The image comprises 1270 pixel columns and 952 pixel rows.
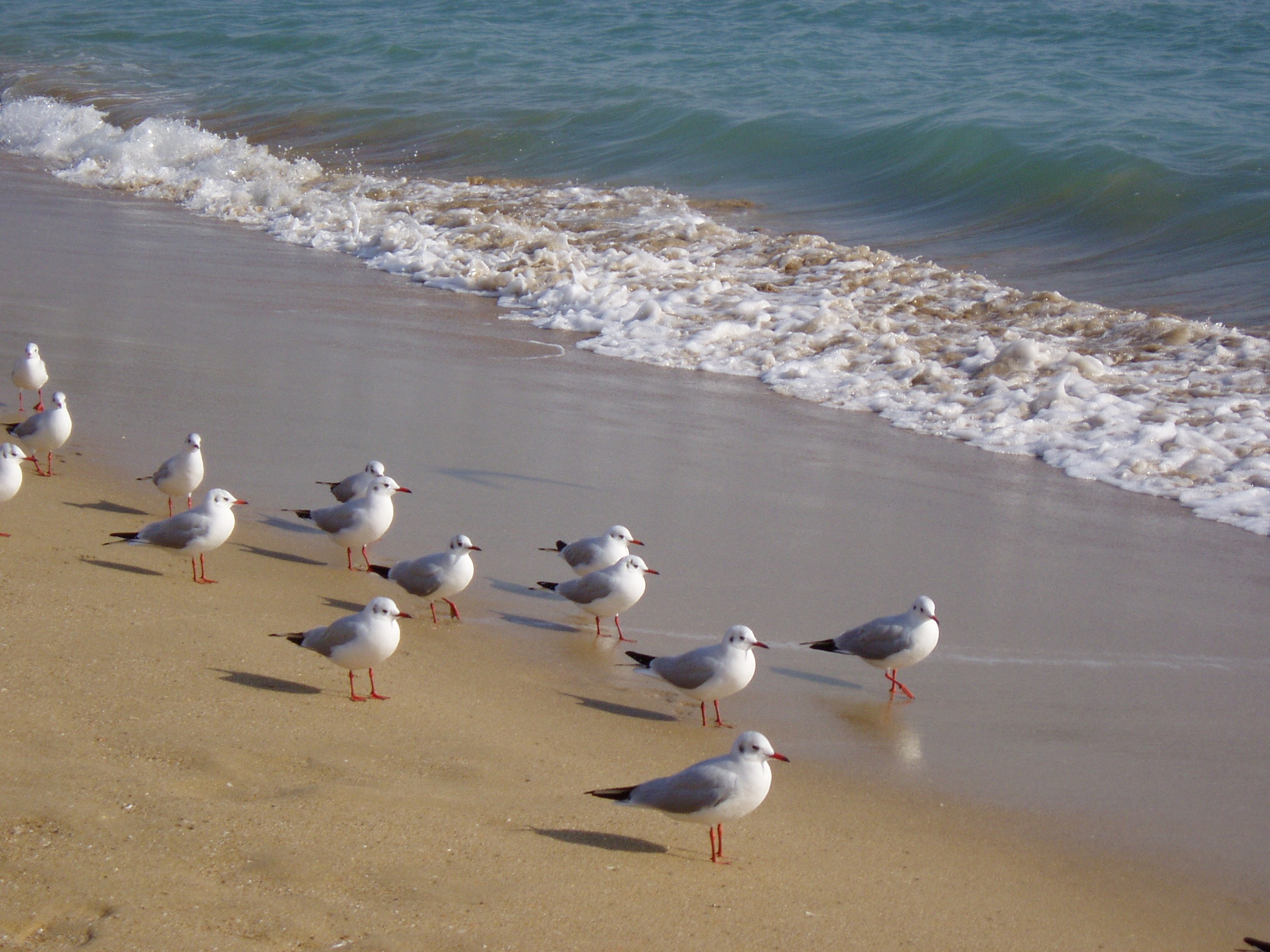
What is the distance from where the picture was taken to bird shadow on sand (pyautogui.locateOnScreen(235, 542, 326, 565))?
5.96 metres

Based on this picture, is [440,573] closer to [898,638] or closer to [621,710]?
[621,710]

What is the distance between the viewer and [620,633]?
215 inches

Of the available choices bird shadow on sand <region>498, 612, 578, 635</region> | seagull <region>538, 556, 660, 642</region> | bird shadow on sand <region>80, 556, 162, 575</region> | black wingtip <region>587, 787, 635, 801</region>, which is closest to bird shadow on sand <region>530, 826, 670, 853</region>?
black wingtip <region>587, 787, 635, 801</region>

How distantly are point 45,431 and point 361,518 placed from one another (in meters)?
1.92

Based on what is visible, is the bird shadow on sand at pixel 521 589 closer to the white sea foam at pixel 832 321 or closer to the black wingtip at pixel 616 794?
the black wingtip at pixel 616 794

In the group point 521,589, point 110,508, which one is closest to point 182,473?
point 110,508

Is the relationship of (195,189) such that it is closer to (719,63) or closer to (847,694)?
(719,63)

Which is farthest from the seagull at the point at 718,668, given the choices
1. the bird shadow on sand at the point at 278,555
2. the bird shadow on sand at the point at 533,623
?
the bird shadow on sand at the point at 278,555

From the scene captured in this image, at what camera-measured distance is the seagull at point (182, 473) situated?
609cm

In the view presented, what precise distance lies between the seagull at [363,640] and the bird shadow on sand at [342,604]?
75 centimetres

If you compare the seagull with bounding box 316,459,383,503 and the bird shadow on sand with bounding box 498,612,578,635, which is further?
the seagull with bounding box 316,459,383,503

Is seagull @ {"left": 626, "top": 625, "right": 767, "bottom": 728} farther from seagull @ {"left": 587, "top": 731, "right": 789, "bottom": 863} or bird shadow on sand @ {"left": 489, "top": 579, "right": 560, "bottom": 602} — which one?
bird shadow on sand @ {"left": 489, "top": 579, "right": 560, "bottom": 602}

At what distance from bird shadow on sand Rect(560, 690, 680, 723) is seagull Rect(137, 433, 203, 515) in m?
2.33

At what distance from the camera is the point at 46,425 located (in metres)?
6.54
